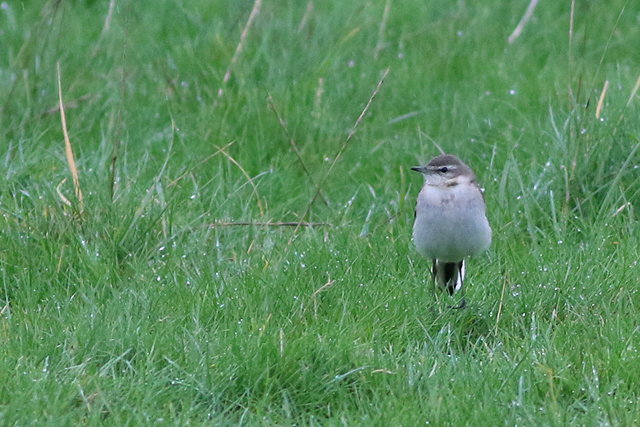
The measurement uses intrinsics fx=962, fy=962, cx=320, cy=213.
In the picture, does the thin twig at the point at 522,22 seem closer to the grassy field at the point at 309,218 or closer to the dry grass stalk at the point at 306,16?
the grassy field at the point at 309,218

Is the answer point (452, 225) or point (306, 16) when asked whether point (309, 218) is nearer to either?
Answer: point (452, 225)

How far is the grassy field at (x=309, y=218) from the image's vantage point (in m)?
4.15

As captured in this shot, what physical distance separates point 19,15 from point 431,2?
12.9 feet

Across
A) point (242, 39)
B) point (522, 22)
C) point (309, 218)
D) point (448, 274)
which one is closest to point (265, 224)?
point (309, 218)

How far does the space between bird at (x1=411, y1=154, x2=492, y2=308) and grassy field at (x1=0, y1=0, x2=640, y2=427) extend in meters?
0.24

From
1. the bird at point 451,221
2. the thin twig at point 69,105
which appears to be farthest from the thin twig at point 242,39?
the bird at point 451,221

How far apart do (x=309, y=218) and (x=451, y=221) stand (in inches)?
63.8

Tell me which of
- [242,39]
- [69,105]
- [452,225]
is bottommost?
[69,105]

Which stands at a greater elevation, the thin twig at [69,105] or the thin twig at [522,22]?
the thin twig at [522,22]

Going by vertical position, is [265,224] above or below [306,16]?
A: below

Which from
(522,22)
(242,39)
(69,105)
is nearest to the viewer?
(69,105)

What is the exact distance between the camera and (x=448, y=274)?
17.6ft

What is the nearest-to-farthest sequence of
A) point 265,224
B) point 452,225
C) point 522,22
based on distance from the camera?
point 452,225 → point 265,224 → point 522,22

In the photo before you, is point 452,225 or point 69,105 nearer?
point 452,225
